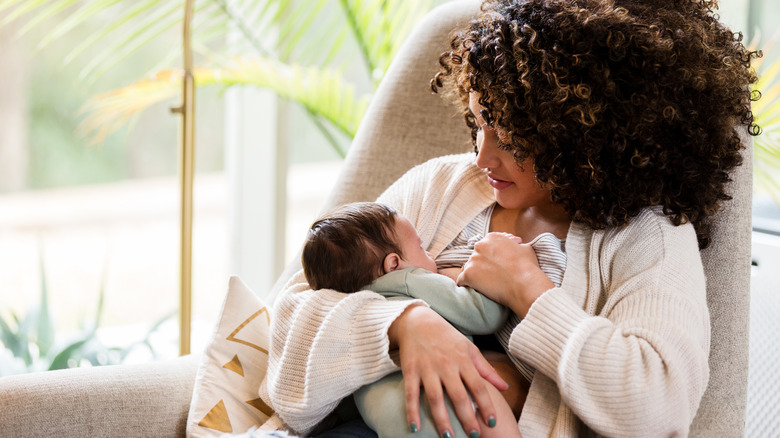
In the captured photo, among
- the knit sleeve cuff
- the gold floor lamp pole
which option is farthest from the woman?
the gold floor lamp pole

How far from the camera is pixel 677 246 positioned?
108cm

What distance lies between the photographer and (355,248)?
1114 mm

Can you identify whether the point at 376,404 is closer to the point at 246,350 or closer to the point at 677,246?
the point at 246,350

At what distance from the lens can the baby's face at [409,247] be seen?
1.15 meters

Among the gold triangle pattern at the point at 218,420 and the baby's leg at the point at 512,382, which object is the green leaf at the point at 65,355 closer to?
the gold triangle pattern at the point at 218,420

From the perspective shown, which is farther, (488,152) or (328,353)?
(488,152)

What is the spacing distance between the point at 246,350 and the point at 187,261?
0.54 m

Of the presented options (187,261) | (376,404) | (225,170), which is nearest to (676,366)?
(376,404)

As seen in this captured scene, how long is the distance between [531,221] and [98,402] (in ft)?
2.39

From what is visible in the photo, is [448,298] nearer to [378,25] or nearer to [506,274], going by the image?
[506,274]


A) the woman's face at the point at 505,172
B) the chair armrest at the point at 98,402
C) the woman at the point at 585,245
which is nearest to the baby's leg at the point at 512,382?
the woman at the point at 585,245

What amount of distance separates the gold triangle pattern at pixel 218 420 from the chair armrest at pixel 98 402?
3.1 inches

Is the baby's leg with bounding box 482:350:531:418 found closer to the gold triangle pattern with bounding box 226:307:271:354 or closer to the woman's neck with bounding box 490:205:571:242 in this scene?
the woman's neck with bounding box 490:205:571:242

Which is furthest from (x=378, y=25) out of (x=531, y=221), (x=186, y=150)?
(x=531, y=221)
